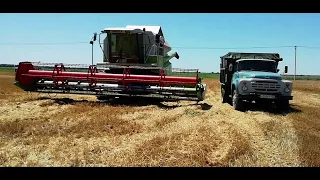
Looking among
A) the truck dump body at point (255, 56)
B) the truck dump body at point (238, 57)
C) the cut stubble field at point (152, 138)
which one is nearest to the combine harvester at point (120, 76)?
the cut stubble field at point (152, 138)

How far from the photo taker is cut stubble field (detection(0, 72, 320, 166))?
6180 millimetres

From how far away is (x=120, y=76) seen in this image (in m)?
14.5

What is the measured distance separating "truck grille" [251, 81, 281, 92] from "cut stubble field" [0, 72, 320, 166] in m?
1.66

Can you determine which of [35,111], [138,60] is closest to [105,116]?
[35,111]

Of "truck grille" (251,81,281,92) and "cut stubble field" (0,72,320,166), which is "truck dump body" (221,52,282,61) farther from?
"cut stubble field" (0,72,320,166)

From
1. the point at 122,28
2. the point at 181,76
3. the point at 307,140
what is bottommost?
the point at 307,140

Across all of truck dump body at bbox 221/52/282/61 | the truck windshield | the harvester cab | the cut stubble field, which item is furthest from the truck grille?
the harvester cab

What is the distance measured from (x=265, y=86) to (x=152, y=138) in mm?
7296

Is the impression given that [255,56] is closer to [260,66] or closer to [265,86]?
[260,66]

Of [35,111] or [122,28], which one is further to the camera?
[122,28]

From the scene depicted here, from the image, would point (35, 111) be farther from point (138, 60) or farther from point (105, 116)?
point (138, 60)

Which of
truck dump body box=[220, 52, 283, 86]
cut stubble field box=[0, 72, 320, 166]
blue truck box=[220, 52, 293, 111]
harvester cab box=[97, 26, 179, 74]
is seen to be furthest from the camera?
harvester cab box=[97, 26, 179, 74]
